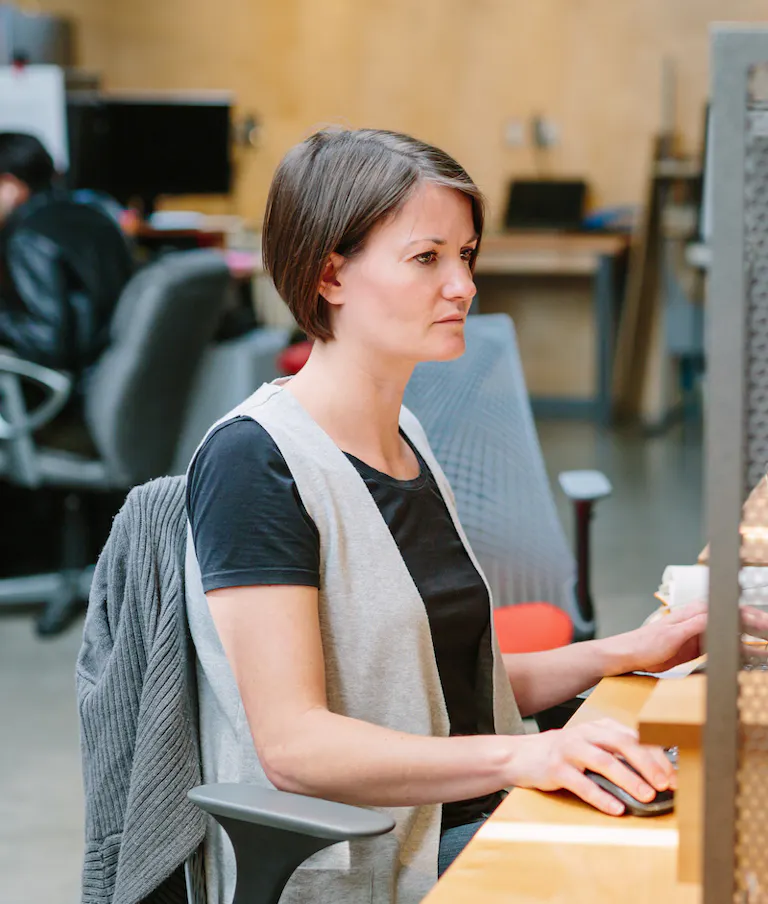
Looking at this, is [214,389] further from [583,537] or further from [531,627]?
[531,627]

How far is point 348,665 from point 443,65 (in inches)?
259

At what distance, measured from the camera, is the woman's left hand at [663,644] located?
1305mm

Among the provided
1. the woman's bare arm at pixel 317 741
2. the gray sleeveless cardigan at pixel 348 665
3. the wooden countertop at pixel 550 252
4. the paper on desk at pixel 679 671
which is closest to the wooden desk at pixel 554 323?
the wooden countertop at pixel 550 252

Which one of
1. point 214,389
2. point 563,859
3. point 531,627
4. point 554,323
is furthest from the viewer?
point 554,323

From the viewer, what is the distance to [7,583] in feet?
12.6

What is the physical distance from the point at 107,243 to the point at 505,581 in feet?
6.94

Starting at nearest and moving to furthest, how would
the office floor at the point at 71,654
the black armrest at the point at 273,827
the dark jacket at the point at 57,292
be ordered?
the black armrest at the point at 273,827 → the office floor at the point at 71,654 → the dark jacket at the point at 57,292

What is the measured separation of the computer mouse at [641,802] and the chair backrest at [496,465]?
38.6 inches

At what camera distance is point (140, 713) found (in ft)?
3.69

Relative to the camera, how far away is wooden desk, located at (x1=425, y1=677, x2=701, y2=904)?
821 millimetres

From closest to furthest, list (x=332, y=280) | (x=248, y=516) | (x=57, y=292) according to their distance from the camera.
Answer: (x=248, y=516) < (x=332, y=280) < (x=57, y=292)

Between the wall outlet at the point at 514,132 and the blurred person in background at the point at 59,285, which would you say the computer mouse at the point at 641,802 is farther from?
the wall outlet at the point at 514,132

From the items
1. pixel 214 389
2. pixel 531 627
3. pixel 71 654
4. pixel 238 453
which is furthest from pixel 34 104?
pixel 238 453

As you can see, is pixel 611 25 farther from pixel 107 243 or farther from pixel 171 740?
pixel 171 740
